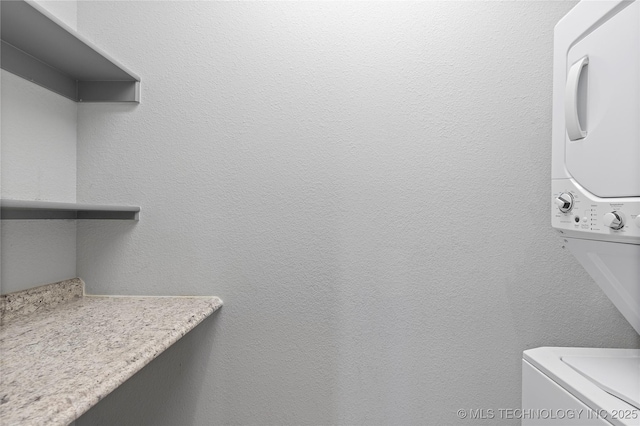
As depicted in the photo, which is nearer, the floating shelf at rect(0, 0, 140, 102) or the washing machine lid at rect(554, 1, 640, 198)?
the washing machine lid at rect(554, 1, 640, 198)

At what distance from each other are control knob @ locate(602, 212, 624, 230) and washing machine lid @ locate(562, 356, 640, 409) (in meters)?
0.39

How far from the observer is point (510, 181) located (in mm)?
1334

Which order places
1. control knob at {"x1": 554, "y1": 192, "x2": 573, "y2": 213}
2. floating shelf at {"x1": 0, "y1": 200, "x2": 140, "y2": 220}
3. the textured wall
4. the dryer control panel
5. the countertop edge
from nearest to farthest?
the countertop edge
the dryer control panel
control knob at {"x1": 554, "y1": 192, "x2": 573, "y2": 213}
floating shelf at {"x1": 0, "y1": 200, "x2": 140, "y2": 220}
the textured wall

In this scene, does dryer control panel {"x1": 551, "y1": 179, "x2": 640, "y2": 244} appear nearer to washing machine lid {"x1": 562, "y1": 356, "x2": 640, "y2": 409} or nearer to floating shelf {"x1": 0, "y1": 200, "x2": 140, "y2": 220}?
washing machine lid {"x1": 562, "y1": 356, "x2": 640, "y2": 409}

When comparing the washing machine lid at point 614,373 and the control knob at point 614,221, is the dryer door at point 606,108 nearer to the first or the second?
the control knob at point 614,221

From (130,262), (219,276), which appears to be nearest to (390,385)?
(219,276)

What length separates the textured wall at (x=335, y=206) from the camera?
4.36ft

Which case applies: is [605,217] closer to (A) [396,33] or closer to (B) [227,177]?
(A) [396,33]

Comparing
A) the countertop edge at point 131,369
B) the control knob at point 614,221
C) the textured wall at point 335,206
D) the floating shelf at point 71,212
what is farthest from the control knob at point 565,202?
the floating shelf at point 71,212

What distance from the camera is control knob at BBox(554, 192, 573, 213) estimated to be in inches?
36.4

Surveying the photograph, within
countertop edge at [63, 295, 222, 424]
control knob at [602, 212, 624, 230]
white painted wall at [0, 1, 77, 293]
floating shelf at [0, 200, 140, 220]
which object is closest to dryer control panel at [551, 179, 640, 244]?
control knob at [602, 212, 624, 230]

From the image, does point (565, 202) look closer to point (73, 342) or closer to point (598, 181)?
point (598, 181)

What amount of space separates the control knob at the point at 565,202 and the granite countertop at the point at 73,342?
1056 millimetres

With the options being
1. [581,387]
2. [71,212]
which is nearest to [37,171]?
[71,212]
